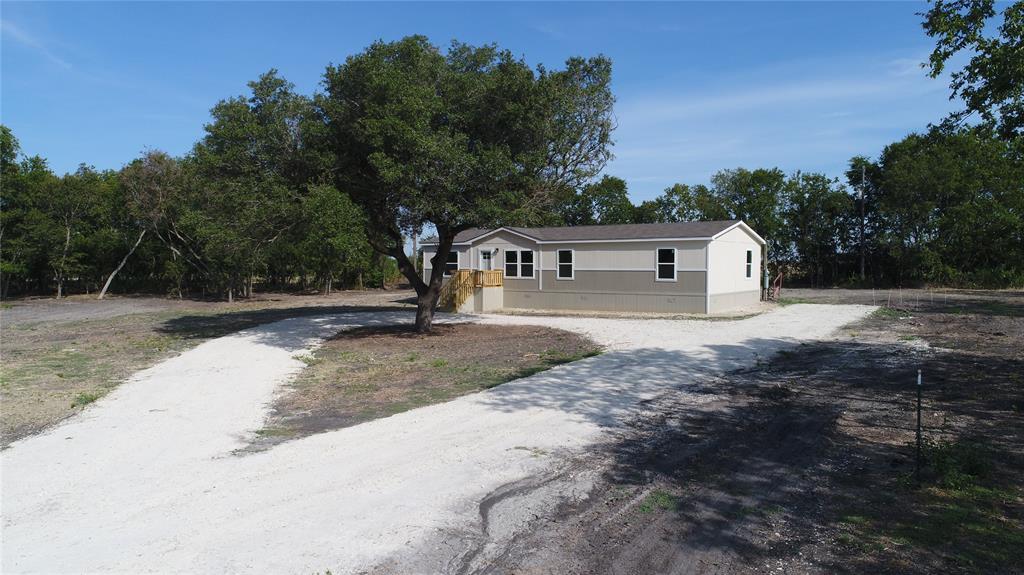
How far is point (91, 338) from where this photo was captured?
15750 mm

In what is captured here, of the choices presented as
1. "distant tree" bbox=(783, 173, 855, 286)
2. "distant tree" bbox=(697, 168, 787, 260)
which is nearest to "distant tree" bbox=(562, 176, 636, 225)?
"distant tree" bbox=(697, 168, 787, 260)

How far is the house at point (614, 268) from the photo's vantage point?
21250 mm

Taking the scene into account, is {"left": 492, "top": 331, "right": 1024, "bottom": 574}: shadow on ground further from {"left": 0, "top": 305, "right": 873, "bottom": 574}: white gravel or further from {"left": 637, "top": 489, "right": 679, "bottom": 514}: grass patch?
{"left": 0, "top": 305, "right": 873, "bottom": 574}: white gravel

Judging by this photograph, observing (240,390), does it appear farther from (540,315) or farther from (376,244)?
(540,315)

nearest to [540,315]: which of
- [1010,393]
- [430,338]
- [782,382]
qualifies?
[430,338]

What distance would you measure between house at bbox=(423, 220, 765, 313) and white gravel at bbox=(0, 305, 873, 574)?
11470 mm

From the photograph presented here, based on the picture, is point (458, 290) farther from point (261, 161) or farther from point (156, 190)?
point (156, 190)

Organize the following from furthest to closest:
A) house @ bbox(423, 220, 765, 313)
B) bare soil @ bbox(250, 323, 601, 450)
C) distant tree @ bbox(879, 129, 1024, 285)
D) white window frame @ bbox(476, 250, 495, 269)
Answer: distant tree @ bbox(879, 129, 1024, 285), white window frame @ bbox(476, 250, 495, 269), house @ bbox(423, 220, 765, 313), bare soil @ bbox(250, 323, 601, 450)

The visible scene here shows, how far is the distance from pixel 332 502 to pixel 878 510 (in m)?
3.98

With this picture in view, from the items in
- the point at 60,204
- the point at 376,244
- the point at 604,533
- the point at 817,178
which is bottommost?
the point at 604,533

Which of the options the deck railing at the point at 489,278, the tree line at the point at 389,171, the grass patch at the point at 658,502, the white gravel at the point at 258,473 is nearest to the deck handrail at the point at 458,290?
the deck railing at the point at 489,278

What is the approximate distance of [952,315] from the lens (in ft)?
61.3

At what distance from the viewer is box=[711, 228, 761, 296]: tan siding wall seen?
70.0 ft

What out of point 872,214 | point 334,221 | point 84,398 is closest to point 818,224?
point 872,214
